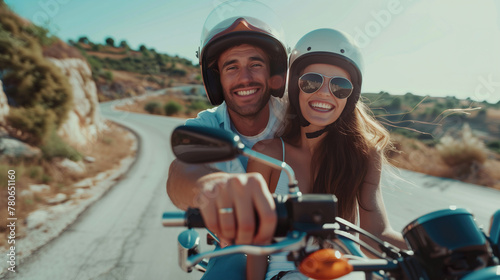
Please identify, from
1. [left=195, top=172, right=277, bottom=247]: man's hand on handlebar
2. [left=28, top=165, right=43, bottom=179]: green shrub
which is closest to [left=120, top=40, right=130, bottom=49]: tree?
[left=28, top=165, right=43, bottom=179]: green shrub

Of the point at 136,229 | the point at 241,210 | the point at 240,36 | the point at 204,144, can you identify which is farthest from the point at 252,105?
the point at 136,229

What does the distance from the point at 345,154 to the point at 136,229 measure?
3.19m

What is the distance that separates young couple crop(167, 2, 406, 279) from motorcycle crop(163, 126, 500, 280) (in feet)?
1.54

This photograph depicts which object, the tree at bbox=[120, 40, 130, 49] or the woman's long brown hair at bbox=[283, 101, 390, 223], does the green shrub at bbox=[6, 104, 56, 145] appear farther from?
the tree at bbox=[120, 40, 130, 49]

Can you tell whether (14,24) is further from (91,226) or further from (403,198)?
(403,198)

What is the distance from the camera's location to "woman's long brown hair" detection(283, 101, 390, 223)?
1.84m

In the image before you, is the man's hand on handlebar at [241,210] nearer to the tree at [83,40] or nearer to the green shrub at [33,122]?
the green shrub at [33,122]

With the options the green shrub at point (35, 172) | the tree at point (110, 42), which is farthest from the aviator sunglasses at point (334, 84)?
the tree at point (110, 42)

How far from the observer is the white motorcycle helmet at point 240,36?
2.13 m

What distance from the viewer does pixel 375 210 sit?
5.52 feet

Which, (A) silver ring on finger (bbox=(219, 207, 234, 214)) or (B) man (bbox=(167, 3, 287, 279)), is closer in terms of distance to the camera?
(A) silver ring on finger (bbox=(219, 207, 234, 214))

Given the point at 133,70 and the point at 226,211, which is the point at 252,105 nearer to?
the point at 226,211

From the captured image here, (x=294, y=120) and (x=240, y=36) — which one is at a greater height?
(x=240, y=36)

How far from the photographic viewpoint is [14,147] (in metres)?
6.70
